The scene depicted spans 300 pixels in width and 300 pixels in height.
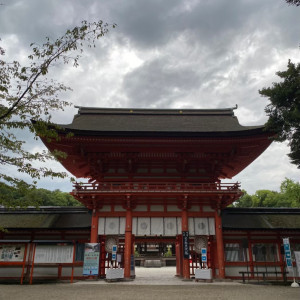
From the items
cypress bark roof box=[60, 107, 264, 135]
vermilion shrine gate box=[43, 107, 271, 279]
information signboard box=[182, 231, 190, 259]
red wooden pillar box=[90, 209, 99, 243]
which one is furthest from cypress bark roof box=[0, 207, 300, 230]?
cypress bark roof box=[60, 107, 264, 135]

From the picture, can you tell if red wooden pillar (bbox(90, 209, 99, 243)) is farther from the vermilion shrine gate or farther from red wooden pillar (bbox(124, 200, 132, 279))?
red wooden pillar (bbox(124, 200, 132, 279))

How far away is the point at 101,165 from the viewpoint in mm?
19500

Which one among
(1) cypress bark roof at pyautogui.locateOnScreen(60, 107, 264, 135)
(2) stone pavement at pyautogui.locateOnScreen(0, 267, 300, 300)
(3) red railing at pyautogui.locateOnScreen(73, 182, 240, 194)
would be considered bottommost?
(2) stone pavement at pyautogui.locateOnScreen(0, 267, 300, 300)

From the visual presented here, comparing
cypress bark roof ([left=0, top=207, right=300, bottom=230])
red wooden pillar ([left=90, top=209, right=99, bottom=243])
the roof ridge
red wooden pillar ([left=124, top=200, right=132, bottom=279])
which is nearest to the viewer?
red wooden pillar ([left=124, top=200, right=132, bottom=279])

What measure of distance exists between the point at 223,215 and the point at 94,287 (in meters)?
10.9

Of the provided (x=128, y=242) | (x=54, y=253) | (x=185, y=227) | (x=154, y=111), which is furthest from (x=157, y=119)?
(x=54, y=253)

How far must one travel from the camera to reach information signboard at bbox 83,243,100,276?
16.2 m

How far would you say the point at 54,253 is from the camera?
16188mm

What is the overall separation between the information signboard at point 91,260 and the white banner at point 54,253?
885 mm

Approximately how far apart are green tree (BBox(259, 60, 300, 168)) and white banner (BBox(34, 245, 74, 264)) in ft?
44.8

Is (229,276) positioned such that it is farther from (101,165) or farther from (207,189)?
(101,165)

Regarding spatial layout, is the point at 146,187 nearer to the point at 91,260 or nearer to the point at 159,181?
the point at 159,181


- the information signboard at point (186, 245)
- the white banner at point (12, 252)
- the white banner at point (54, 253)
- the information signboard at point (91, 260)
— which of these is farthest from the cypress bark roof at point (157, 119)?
the white banner at point (12, 252)

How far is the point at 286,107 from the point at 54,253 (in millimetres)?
15731
